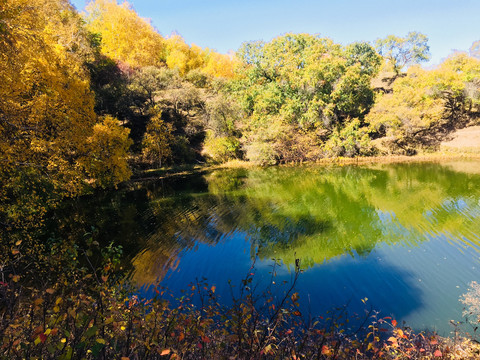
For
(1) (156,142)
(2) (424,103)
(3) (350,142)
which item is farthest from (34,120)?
(2) (424,103)

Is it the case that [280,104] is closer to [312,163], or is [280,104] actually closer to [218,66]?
[312,163]

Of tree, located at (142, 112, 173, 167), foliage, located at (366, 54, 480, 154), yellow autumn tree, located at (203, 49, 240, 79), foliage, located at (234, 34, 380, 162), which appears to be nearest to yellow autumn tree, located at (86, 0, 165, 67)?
yellow autumn tree, located at (203, 49, 240, 79)

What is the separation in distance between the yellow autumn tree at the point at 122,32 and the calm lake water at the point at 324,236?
3693 centimetres

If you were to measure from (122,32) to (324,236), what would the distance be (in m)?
54.7

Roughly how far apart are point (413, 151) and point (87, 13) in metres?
65.3

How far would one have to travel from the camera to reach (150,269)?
1015 cm

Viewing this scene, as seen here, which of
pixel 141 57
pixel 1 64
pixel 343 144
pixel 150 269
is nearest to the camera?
pixel 1 64

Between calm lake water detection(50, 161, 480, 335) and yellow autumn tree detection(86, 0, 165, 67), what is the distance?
1454 inches

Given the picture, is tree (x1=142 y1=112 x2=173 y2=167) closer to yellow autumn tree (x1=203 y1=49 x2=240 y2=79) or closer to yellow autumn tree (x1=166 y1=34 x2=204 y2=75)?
yellow autumn tree (x1=166 y1=34 x2=204 y2=75)

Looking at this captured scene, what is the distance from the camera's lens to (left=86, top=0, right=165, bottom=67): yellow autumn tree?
48156 mm

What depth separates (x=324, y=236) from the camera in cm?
1209

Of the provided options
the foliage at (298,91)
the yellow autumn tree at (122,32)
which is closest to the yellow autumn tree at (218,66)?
the yellow autumn tree at (122,32)

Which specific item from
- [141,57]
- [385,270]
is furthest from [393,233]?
[141,57]

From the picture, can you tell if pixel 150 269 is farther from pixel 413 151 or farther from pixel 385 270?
pixel 413 151
